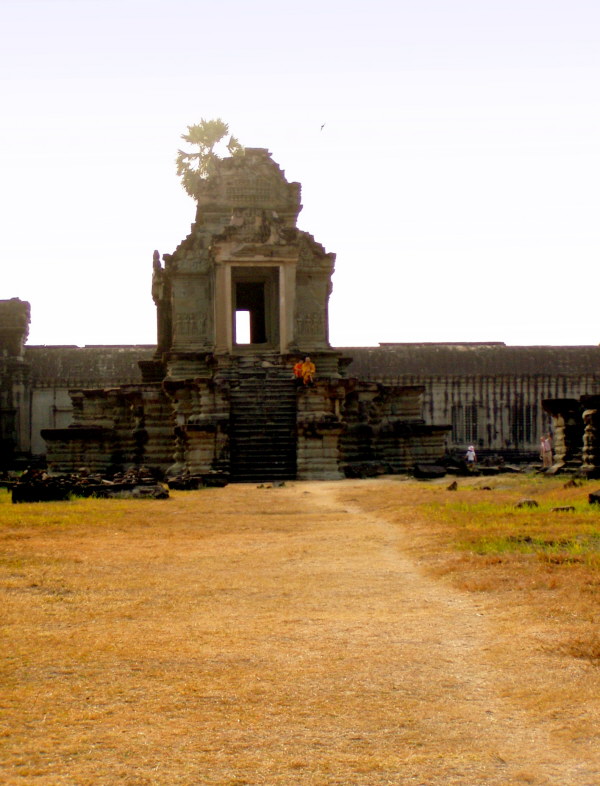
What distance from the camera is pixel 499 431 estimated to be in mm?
47031

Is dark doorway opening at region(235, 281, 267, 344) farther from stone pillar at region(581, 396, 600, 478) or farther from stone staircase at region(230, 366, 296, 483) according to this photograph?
stone pillar at region(581, 396, 600, 478)

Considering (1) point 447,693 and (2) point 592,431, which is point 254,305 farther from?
(1) point 447,693

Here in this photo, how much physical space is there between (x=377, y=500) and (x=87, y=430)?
13767mm

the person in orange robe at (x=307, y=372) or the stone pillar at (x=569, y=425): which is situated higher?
the person in orange robe at (x=307, y=372)

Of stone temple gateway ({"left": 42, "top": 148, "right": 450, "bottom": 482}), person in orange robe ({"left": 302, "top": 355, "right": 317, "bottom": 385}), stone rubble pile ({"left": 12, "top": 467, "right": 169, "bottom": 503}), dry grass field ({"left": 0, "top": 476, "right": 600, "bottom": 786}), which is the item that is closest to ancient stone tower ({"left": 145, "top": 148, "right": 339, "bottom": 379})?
stone temple gateway ({"left": 42, "top": 148, "right": 450, "bottom": 482})

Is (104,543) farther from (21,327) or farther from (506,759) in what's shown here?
(21,327)

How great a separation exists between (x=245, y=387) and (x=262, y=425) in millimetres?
1737

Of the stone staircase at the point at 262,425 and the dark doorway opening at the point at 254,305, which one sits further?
the dark doorway opening at the point at 254,305

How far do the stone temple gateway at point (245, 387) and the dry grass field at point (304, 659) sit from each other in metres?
14.6

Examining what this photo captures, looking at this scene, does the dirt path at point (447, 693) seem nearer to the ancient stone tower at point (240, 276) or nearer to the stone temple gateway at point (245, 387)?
the stone temple gateway at point (245, 387)

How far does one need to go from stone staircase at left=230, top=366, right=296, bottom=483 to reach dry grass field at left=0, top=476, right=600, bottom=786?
14.1 m

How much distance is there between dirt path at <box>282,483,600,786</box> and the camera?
416 cm

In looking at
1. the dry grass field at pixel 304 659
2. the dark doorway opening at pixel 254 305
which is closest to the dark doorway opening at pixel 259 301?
the dark doorway opening at pixel 254 305

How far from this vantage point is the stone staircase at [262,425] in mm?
26281
